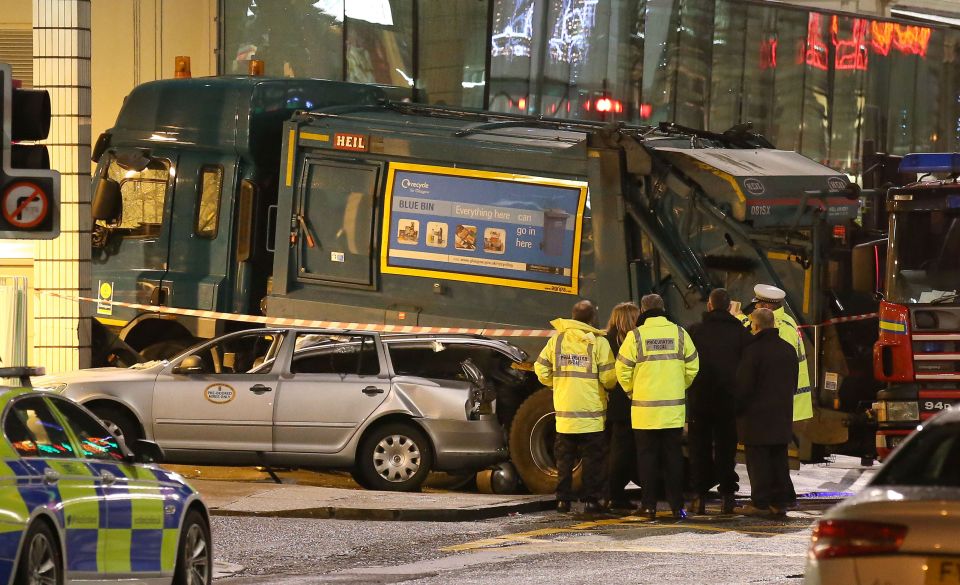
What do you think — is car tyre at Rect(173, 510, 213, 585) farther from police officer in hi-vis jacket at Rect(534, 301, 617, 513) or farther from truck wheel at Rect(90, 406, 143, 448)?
truck wheel at Rect(90, 406, 143, 448)

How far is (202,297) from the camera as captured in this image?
17.1m

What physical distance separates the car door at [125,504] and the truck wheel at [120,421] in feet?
20.0

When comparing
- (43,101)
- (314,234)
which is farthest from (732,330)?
(43,101)

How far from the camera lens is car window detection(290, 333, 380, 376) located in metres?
14.9

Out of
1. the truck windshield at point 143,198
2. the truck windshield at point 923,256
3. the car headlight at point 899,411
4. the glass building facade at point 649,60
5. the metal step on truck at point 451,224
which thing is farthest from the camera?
the glass building facade at point 649,60

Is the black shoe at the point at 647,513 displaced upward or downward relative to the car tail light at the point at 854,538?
downward

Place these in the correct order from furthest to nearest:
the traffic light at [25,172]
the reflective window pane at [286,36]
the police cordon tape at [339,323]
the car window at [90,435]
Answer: the reflective window pane at [286,36] → the police cordon tape at [339,323] → the traffic light at [25,172] → the car window at [90,435]

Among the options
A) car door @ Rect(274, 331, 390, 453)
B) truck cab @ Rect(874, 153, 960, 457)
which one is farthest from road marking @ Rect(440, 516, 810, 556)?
car door @ Rect(274, 331, 390, 453)

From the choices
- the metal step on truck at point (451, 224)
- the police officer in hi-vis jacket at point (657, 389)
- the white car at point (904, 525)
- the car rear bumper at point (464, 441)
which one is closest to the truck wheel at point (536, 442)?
the metal step on truck at point (451, 224)

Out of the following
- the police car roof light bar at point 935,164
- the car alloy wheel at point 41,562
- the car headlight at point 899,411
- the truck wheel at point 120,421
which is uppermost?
the police car roof light bar at point 935,164

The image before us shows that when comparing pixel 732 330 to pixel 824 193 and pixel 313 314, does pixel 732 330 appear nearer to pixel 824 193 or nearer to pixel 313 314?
pixel 824 193

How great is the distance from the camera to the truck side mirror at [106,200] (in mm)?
17594

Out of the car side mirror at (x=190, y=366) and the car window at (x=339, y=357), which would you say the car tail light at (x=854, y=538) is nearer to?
the car window at (x=339, y=357)

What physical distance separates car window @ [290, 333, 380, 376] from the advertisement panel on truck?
1.10 metres
